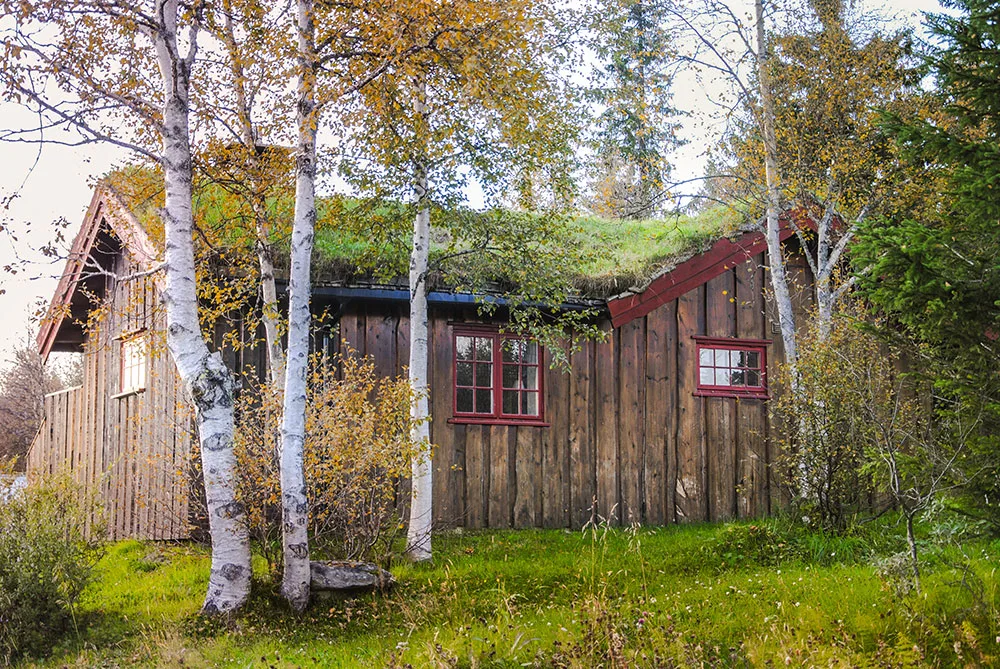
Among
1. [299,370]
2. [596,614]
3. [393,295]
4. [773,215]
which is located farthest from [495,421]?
[596,614]

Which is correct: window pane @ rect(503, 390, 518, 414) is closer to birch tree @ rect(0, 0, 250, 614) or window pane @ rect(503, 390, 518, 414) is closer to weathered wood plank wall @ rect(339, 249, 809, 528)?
weathered wood plank wall @ rect(339, 249, 809, 528)

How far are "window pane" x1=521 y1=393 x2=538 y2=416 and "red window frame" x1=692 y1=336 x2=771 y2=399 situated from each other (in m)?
2.35

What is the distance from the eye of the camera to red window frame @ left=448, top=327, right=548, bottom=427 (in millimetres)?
13086

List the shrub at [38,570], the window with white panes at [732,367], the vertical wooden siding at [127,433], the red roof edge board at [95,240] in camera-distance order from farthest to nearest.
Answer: the window with white panes at [732,367], the red roof edge board at [95,240], the vertical wooden siding at [127,433], the shrub at [38,570]

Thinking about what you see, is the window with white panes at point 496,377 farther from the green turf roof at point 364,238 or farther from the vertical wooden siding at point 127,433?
the vertical wooden siding at point 127,433

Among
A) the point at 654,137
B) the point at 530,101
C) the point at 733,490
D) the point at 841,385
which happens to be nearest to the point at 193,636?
the point at 530,101

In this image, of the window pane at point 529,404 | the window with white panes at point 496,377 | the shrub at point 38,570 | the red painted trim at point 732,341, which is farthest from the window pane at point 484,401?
the shrub at point 38,570

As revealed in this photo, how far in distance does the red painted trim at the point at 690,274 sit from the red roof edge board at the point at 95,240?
592 cm

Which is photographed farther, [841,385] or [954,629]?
[841,385]

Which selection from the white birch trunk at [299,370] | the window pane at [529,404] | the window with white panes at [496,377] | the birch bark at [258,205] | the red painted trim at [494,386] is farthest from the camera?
the window pane at [529,404]

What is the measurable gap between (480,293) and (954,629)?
6.40 m

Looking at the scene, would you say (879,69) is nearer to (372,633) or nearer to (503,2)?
(503,2)

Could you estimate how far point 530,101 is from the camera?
10.8 m

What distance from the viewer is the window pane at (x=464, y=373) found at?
13219 millimetres
